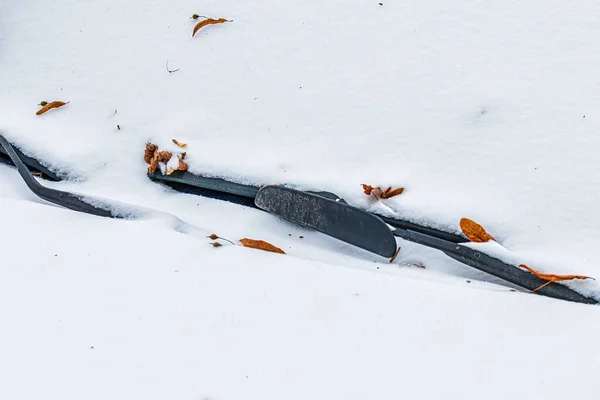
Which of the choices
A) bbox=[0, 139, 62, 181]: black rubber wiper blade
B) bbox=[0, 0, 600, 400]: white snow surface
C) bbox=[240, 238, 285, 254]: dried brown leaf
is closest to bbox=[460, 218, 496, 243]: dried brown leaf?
bbox=[0, 0, 600, 400]: white snow surface

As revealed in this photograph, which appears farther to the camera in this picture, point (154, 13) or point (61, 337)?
point (154, 13)

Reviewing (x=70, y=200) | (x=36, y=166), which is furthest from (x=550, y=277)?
(x=36, y=166)

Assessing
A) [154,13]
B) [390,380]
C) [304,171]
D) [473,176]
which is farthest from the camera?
[154,13]

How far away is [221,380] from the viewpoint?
1.49m

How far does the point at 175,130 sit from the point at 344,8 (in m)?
0.65

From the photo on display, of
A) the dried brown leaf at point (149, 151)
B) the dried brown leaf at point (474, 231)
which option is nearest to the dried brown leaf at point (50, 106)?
the dried brown leaf at point (149, 151)

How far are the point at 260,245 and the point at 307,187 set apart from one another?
0.21 metres

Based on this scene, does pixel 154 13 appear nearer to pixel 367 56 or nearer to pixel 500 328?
pixel 367 56

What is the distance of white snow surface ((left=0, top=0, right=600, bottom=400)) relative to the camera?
152 cm

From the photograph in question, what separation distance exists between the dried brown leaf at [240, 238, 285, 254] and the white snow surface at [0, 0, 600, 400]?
0.03 m

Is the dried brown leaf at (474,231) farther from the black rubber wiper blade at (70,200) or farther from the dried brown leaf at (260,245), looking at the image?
the black rubber wiper blade at (70,200)

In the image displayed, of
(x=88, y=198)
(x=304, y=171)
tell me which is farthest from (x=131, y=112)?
(x=304, y=171)

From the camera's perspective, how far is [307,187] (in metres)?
1.87

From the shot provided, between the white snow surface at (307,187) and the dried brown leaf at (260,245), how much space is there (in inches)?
1.2
